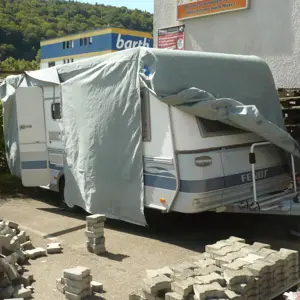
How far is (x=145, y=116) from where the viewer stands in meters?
7.02

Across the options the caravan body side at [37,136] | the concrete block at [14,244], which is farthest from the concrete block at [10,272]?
the caravan body side at [37,136]

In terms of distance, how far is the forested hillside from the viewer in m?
83.8

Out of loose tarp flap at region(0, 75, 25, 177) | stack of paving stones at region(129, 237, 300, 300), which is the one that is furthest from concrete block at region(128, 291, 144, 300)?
loose tarp flap at region(0, 75, 25, 177)

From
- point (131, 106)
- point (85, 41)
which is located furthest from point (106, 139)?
point (85, 41)

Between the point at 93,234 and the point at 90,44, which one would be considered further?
the point at 90,44

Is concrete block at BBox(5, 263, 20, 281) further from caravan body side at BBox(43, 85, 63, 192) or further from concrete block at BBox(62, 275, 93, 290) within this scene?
caravan body side at BBox(43, 85, 63, 192)

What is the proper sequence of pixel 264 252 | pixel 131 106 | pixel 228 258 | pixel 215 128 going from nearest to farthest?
pixel 228 258
pixel 264 252
pixel 215 128
pixel 131 106

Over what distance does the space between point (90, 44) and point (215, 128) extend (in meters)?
41.9

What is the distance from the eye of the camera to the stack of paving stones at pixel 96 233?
6613 mm

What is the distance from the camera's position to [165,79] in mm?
6707

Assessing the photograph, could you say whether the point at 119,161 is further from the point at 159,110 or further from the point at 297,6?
the point at 297,6

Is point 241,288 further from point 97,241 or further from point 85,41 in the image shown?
A: point 85,41

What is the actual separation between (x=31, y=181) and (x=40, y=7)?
93.2 m

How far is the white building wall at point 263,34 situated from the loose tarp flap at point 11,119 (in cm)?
526
